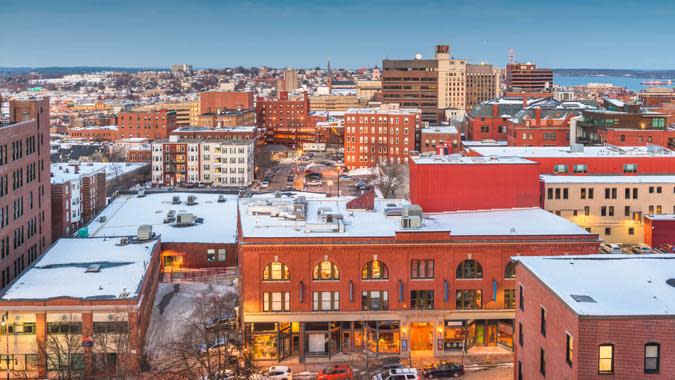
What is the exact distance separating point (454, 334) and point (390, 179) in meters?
69.2

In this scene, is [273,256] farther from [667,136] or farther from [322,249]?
[667,136]

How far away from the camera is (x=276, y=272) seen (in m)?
51.9

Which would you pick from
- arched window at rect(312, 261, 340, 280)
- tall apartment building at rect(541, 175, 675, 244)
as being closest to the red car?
arched window at rect(312, 261, 340, 280)

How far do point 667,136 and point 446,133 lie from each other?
51744mm

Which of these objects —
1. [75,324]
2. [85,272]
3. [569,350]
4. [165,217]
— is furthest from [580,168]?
[75,324]

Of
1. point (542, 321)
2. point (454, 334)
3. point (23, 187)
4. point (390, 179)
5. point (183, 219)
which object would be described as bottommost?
point (454, 334)

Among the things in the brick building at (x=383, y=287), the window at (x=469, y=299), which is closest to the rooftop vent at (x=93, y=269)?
the brick building at (x=383, y=287)

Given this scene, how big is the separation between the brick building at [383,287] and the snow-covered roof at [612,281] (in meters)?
11.8

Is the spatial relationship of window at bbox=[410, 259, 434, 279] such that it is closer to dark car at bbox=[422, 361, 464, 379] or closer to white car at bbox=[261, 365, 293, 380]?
dark car at bbox=[422, 361, 464, 379]

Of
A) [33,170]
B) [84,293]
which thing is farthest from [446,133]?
[84,293]

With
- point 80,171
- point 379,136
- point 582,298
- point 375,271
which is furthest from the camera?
point 379,136

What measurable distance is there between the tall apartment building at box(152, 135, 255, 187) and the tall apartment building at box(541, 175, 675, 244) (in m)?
78.4

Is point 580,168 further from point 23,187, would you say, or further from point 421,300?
point 23,187

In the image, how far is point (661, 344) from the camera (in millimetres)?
31266
